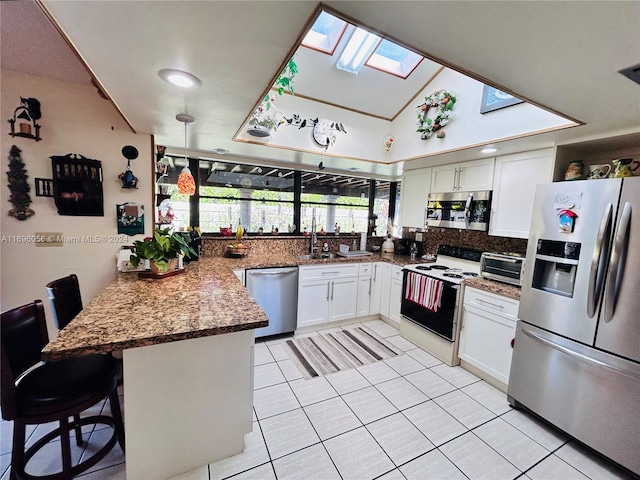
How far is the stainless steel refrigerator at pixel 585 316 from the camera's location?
1546mm

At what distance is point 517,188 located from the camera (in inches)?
98.3

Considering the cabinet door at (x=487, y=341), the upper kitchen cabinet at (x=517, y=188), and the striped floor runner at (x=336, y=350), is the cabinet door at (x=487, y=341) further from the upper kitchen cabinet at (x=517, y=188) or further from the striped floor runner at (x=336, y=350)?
the upper kitchen cabinet at (x=517, y=188)

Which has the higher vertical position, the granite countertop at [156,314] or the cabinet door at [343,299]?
the granite countertop at [156,314]

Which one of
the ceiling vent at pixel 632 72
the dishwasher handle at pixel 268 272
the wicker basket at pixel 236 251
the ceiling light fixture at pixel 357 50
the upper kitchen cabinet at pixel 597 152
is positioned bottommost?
the dishwasher handle at pixel 268 272

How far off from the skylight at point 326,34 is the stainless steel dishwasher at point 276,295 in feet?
7.58

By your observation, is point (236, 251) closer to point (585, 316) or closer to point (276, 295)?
point (276, 295)

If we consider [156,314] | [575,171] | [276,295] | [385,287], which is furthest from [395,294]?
[156,314]

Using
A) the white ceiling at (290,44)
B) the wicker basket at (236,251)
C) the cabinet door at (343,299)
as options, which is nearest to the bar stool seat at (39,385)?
the white ceiling at (290,44)

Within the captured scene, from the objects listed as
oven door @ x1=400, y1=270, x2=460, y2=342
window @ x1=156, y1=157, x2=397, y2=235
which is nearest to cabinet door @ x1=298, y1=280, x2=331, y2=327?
window @ x1=156, y1=157, x2=397, y2=235

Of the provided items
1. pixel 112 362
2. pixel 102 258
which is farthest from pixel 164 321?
pixel 102 258

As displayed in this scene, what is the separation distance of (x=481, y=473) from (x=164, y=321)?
204 centimetres

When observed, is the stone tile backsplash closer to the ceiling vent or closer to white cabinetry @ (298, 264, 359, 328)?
white cabinetry @ (298, 264, 359, 328)

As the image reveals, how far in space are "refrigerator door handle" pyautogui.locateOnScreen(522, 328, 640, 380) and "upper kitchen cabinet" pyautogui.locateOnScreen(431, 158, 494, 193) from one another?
1.49m

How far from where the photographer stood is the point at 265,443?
1.69m
